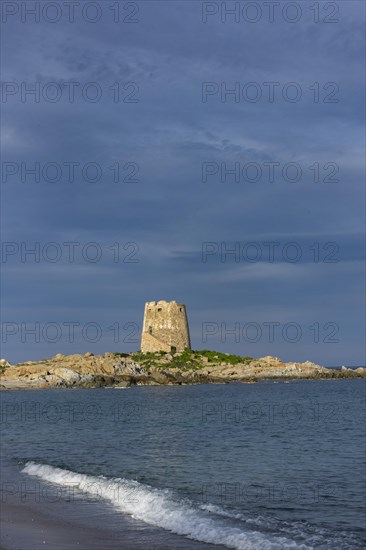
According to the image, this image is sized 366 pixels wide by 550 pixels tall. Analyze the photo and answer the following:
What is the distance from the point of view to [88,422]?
6362 cm

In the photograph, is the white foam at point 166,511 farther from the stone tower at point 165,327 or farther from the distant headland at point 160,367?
the stone tower at point 165,327

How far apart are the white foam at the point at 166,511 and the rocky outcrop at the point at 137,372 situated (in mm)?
109658

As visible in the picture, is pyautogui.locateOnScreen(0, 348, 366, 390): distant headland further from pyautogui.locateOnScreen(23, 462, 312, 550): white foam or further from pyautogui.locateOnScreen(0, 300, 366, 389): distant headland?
pyautogui.locateOnScreen(23, 462, 312, 550): white foam

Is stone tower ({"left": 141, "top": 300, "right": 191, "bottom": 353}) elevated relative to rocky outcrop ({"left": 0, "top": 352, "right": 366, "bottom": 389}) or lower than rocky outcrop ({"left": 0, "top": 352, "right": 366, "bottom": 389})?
elevated

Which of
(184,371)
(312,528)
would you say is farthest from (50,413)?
(184,371)

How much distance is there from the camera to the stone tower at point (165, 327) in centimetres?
16850

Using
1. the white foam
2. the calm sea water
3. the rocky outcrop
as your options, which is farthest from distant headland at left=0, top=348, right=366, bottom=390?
the white foam

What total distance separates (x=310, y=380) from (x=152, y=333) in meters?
41.4

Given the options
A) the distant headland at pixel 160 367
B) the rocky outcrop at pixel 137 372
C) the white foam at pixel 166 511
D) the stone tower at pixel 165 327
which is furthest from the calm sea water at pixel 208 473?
the stone tower at pixel 165 327

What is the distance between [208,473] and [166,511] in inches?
363

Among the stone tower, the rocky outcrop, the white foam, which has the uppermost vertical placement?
the stone tower

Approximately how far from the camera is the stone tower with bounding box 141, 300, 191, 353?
168500 millimetres

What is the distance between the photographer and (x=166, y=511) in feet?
73.4

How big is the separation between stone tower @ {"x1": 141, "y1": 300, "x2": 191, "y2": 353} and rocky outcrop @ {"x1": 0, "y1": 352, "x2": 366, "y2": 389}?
5562mm
